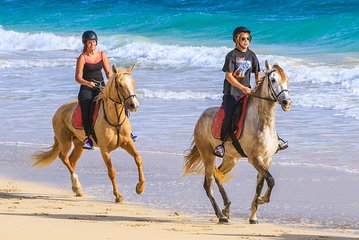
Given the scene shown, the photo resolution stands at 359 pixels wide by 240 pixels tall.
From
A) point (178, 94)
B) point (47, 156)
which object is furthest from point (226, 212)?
point (178, 94)

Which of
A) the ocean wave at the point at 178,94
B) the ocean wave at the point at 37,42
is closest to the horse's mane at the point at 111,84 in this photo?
the ocean wave at the point at 178,94

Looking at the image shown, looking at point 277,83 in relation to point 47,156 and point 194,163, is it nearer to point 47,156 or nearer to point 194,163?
point 194,163

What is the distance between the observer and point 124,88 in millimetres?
10547

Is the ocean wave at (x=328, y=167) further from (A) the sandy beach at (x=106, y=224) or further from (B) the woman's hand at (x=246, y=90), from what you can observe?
(B) the woman's hand at (x=246, y=90)

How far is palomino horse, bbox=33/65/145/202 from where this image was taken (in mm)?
10588

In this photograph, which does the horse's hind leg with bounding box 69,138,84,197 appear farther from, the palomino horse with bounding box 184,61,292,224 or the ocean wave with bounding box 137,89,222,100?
the ocean wave with bounding box 137,89,222,100

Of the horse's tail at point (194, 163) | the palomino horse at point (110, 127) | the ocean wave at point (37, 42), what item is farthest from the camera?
the ocean wave at point (37, 42)

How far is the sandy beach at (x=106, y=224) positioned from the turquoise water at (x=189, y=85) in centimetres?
49

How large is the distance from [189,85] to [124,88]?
12473 millimetres

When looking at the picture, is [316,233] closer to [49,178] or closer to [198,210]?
[198,210]

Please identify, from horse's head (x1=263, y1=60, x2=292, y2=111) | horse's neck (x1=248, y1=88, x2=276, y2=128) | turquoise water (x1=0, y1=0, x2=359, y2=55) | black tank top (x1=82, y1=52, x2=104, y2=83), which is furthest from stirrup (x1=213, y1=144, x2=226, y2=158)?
turquoise water (x1=0, y1=0, x2=359, y2=55)

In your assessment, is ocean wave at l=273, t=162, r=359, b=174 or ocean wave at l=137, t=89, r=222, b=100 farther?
ocean wave at l=137, t=89, r=222, b=100

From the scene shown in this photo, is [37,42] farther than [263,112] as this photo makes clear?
Yes

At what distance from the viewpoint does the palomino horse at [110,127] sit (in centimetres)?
1059
